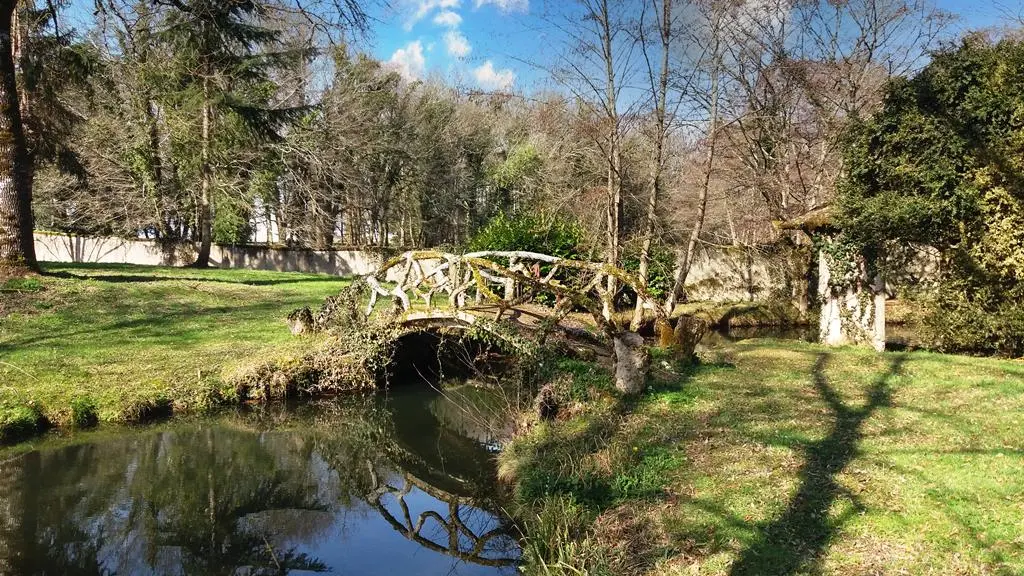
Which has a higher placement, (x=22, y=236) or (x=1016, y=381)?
(x=22, y=236)

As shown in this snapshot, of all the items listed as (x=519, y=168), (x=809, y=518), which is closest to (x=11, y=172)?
(x=809, y=518)

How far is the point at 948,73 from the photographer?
11398 millimetres

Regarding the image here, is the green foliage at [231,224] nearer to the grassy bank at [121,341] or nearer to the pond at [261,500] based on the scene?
the grassy bank at [121,341]

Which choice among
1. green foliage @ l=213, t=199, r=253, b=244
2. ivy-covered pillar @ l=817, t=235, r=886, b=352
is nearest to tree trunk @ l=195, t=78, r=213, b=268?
green foliage @ l=213, t=199, r=253, b=244

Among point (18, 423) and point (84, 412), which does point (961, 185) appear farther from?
point (18, 423)

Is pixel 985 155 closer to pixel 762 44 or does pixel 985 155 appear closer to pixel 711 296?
pixel 762 44

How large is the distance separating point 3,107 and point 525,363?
42.5 feet

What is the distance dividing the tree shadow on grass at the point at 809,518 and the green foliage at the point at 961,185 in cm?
575

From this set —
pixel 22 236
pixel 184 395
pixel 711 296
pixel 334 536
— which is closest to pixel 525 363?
pixel 334 536

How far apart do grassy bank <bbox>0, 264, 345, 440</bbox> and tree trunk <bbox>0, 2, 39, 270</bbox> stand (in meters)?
0.78

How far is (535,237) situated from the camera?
A: 1877 centimetres

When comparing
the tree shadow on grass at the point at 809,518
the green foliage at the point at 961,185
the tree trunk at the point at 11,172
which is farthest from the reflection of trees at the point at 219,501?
the green foliage at the point at 961,185

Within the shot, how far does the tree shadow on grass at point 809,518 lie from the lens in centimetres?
455

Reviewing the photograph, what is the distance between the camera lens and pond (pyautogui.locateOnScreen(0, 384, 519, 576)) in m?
6.45
